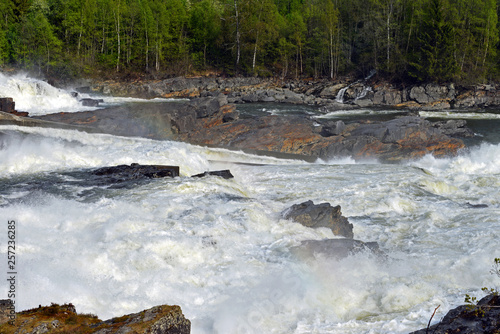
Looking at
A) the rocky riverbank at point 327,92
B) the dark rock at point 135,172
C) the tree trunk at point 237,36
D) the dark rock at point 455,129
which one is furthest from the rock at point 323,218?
the tree trunk at point 237,36

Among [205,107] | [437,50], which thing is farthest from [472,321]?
[437,50]

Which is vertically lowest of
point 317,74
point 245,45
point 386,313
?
point 386,313

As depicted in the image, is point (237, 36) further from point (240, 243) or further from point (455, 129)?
point (240, 243)

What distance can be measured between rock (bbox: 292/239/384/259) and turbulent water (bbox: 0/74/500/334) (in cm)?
19

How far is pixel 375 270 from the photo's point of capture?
8367 mm

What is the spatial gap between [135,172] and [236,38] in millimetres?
48797

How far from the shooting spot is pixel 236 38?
5931 centimetres

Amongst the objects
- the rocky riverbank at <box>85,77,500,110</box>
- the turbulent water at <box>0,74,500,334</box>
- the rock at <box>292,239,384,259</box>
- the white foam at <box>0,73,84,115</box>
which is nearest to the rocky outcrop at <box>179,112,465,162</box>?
the turbulent water at <box>0,74,500,334</box>

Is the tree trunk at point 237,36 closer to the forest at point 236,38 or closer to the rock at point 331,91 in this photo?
the forest at point 236,38

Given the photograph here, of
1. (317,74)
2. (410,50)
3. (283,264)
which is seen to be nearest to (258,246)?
(283,264)

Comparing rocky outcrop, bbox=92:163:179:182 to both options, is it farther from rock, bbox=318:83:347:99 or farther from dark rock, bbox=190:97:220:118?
rock, bbox=318:83:347:99

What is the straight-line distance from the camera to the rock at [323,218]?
10.3 meters

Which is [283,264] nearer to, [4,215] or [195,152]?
[4,215]

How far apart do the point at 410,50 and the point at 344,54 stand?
10094mm
